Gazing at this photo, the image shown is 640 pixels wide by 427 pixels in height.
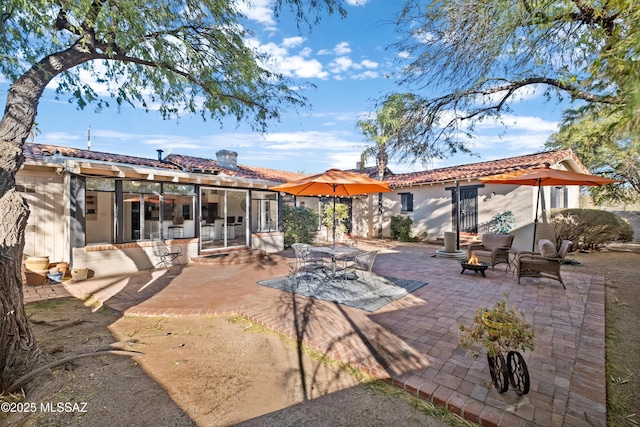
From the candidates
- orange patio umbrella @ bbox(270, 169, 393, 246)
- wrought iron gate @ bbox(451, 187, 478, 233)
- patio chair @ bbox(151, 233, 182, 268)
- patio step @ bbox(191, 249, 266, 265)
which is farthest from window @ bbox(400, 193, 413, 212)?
patio chair @ bbox(151, 233, 182, 268)

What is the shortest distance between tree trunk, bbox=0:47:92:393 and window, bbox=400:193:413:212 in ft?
49.6

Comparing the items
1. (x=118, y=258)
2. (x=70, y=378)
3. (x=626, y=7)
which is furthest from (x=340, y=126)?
(x=70, y=378)

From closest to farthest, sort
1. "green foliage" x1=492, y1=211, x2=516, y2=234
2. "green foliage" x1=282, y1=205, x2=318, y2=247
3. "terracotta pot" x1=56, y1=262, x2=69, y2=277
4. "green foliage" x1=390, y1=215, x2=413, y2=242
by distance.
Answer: "terracotta pot" x1=56, y1=262, x2=69, y2=277, "green foliage" x1=492, y1=211, x2=516, y2=234, "green foliage" x1=282, y1=205, x2=318, y2=247, "green foliage" x1=390, y1=215, x2=413, y2=242

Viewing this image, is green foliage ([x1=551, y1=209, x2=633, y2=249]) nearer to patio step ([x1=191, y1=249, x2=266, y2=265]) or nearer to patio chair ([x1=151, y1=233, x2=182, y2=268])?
patio step ([x1=191, y1=249, x2=266, y2=265])

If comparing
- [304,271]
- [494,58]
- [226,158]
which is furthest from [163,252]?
[494,58]

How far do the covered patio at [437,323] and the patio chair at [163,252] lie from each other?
1.94 feet

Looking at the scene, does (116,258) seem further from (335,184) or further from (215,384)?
(215,384)

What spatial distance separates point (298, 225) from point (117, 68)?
905cm

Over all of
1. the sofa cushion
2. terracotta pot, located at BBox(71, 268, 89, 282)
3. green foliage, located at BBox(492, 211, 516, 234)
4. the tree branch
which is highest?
the tree branch

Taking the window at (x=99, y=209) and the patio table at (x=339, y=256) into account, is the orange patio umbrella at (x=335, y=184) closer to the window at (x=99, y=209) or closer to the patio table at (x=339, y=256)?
the patio table at (x=339, y=256)

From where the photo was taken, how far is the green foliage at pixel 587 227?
10797 millimetres

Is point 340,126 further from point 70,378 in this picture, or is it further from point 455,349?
point 70,378

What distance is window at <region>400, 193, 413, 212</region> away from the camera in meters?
15.9

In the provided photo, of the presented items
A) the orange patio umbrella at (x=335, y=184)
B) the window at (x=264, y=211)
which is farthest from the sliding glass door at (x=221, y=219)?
the orange patio umbrella at (x=335, y=184)
